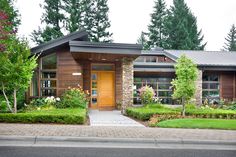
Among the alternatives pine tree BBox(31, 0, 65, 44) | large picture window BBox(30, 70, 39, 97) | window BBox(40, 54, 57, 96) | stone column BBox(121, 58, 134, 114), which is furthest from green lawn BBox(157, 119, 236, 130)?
pine tree BBox(31, 0, 65, 44)

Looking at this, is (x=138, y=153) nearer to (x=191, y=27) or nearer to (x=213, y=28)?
(x=191, y=27)

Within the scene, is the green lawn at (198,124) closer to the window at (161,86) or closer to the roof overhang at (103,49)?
the roof overhang at (103,49)

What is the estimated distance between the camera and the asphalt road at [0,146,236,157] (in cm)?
798

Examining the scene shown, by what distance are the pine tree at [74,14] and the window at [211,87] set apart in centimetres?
2488

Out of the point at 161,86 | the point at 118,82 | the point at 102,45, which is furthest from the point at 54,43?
the point at 161,86

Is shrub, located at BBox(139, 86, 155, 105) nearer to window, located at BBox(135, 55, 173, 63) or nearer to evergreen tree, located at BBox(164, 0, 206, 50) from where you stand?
window, located at BBox(135, 55, 173, 63)

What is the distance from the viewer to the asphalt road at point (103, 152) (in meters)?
7.98

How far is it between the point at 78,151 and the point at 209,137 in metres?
4.40

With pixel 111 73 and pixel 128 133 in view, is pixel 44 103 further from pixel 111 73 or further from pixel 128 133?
pixel 128 133

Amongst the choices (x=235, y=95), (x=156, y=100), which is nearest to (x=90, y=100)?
(x=156, y=100)

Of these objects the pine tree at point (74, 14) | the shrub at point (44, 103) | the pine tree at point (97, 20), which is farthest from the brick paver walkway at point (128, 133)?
the pine tree at point (97, 20)

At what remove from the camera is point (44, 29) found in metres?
46.2

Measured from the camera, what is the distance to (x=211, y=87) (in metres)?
24.9

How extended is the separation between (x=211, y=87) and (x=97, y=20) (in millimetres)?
28730
